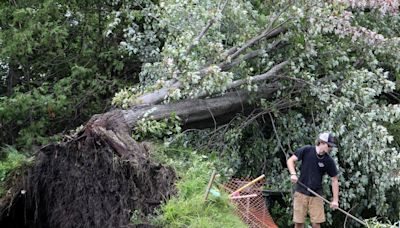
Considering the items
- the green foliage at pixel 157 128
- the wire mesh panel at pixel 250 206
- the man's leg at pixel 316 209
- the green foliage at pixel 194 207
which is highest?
the green foliage at pixel 157 128

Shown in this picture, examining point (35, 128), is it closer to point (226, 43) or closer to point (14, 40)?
point (14, 40)

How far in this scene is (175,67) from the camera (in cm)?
708

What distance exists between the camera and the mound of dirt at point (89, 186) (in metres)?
5.67

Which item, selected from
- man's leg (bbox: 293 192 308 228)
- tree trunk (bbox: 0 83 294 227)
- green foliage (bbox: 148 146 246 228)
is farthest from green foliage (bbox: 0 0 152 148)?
man's leg (bbox: 293 192 308 228)

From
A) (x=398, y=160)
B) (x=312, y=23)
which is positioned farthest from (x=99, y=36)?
(x=398, y=160)

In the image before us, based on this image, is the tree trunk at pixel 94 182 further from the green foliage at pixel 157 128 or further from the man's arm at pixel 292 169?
the man's arm at pixel 292 169

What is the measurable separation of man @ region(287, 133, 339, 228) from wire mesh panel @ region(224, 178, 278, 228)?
48cm

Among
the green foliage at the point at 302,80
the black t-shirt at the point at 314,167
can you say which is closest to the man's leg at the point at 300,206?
the black t-shirt at the point at 314,167

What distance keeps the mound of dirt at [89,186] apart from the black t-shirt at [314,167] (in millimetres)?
1762

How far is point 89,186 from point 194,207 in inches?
51.6

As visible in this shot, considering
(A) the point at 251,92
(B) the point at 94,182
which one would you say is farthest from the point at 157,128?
(A) the point at 251,92

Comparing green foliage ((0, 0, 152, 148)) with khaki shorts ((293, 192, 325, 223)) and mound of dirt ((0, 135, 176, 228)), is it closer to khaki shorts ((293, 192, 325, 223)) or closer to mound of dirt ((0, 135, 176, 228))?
mound of dirt ((0, 135, 176, 228))

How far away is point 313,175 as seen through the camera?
6730 millimetres

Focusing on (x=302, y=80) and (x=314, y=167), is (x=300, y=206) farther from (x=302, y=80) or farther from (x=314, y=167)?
(x=302, y=80)
